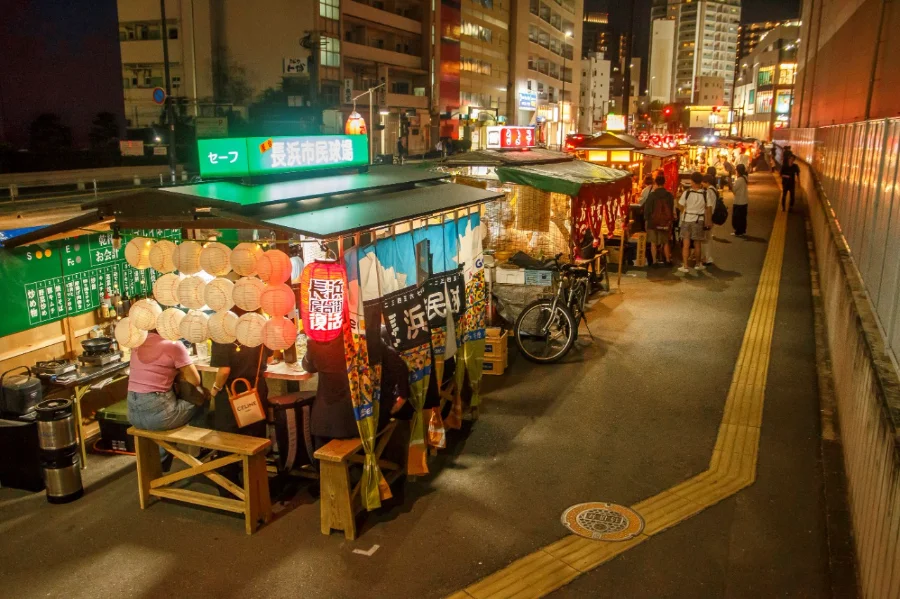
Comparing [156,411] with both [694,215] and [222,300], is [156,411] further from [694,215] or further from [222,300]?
[694,215]

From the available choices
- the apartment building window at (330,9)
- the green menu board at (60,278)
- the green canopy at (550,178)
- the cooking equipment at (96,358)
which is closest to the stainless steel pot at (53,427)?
the cooking equipment at (96,358)

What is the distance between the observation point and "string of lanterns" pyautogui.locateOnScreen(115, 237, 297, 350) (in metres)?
6.14

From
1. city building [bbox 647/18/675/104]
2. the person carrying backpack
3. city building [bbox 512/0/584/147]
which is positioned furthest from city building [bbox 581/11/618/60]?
the person carrying backpack

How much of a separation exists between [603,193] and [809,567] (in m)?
9.54

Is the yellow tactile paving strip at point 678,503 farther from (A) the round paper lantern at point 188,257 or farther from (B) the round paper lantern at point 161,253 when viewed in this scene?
(B) the round paper lantern at point 161,253

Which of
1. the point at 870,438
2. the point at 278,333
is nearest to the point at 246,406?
the point at 278,333

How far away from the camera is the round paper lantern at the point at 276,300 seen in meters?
6.16

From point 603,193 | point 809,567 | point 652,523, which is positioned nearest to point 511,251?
point 603,193

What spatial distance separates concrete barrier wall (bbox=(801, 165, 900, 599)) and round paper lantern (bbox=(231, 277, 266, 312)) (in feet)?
16.2

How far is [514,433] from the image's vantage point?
26.6ft

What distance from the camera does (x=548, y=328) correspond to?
10758mm

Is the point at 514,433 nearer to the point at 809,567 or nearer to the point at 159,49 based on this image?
the point at 809,567

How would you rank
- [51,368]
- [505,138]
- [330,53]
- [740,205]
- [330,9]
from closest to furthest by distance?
[51,368] < [505,138] < [740,205] < [330,9] < [330,53]

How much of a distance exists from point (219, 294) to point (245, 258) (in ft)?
1.70
